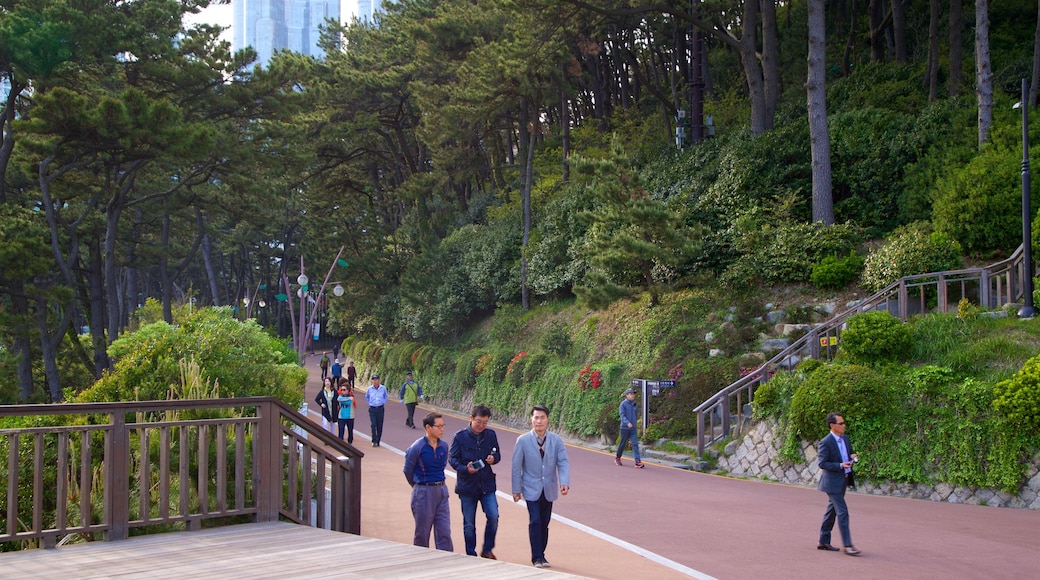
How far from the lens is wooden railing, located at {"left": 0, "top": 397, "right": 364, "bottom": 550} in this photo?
712cm

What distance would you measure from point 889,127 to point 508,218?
725 inches

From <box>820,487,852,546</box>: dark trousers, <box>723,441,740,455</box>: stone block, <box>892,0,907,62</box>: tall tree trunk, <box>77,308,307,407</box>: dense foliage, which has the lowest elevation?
<box>723,441,740,455</box>: stone block

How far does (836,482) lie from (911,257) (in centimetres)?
1211

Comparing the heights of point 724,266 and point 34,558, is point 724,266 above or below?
above

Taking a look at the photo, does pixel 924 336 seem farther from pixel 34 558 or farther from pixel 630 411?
pixel 34 558

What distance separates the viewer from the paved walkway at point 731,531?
9117 mm

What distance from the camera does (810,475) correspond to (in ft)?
52.8

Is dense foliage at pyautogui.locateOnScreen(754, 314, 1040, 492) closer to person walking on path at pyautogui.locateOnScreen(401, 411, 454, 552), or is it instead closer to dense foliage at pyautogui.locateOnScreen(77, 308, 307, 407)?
dense foliage at pyautogui.locateOnScreen(77, 308, 307, 407)

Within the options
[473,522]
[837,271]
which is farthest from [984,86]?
[473,522]

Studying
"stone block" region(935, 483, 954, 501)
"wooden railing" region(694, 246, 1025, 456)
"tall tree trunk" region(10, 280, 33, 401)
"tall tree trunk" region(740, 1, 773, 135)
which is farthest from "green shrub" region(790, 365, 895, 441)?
"tall tree trunk" region(10, 280, 33, 401)

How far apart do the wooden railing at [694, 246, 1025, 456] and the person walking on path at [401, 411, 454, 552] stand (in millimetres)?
11197

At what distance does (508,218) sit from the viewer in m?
40.4

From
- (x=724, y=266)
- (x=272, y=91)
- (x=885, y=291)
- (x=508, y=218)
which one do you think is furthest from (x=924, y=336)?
(x=508, y=218)

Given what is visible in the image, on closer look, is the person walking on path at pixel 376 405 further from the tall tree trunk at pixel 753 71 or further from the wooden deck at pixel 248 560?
the tall tree trunk at pixel 753 71
